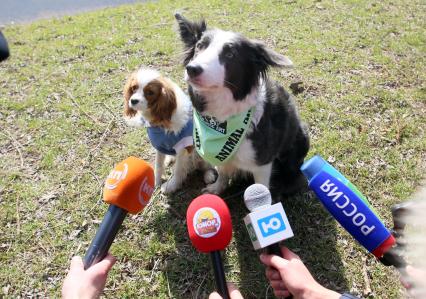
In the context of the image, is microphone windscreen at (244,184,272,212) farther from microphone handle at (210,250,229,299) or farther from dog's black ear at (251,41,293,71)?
dog's black ear at (251,41,293,71)


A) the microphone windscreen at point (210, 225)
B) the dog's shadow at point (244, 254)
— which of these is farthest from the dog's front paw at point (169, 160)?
the microphone windscreen at point (210, 225)

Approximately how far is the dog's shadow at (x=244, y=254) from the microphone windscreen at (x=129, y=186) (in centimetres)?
128

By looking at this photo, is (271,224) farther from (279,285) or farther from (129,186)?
(129,186)

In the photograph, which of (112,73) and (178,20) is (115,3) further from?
(178,20)

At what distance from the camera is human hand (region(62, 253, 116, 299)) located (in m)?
1.99

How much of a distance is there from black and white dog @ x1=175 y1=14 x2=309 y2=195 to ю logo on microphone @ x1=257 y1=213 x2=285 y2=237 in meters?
1.44

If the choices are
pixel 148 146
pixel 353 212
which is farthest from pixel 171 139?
pixel 353 212

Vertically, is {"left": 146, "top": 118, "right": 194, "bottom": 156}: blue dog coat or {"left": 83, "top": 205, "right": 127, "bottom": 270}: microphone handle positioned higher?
{"left": 83, "top": 205, "right": 127, "bottom": 270}: microphone handle

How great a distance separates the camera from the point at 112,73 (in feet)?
20.9

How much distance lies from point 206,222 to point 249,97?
1.48 meters

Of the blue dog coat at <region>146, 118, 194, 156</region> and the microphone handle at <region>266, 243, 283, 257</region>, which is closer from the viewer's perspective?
the microphone handle at <region>266, 243, 283, 257</region>

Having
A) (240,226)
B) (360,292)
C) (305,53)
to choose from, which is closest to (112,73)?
(305,53)

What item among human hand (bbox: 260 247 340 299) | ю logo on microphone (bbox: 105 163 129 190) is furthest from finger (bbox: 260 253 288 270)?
ю logo on microphone (bbox: 105 163 129 190)

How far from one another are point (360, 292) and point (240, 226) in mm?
1278
